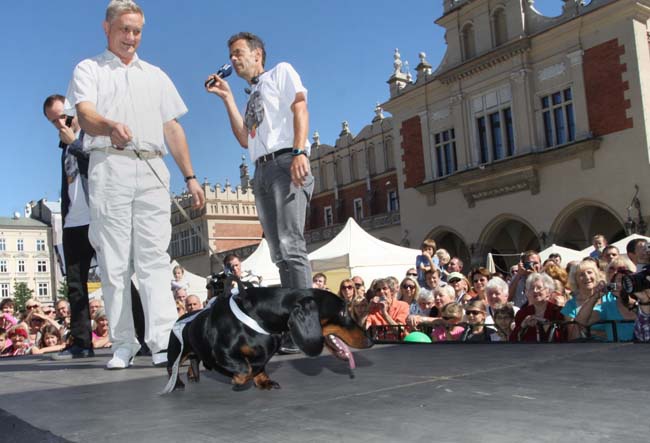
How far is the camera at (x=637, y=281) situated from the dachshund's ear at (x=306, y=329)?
1954 mm

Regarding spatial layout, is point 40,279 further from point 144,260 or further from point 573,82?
point 144,260

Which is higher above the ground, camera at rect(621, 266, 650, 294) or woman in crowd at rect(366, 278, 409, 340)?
camera at rect(621, 266, 650, 294)

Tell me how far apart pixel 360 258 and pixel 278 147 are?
32.7 ft

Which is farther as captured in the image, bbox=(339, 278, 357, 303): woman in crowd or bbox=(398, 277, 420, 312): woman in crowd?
bbox=(339, 278, 357, 303): woman in crowd

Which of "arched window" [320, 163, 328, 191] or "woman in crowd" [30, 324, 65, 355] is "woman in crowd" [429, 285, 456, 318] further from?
"arched window" [320, 163, 328, 191]

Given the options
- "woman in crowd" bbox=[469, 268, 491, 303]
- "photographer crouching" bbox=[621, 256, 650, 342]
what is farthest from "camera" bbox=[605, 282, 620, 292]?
"woman in crowd" bbox=[469, 268, 491, 303]

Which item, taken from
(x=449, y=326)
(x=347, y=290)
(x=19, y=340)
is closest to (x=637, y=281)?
(x=449, y=326)

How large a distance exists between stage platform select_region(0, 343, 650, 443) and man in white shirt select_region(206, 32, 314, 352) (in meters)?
0.65

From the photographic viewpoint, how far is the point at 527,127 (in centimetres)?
2088

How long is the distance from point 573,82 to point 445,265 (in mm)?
12720

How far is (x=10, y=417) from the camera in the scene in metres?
1.80

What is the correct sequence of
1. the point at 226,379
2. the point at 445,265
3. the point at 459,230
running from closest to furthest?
1. the point at 226,379
2. the point at 445,265
3. the point at 459,230

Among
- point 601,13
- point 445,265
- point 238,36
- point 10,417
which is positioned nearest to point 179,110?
point 238,36

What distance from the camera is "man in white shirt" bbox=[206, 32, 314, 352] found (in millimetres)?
3184
